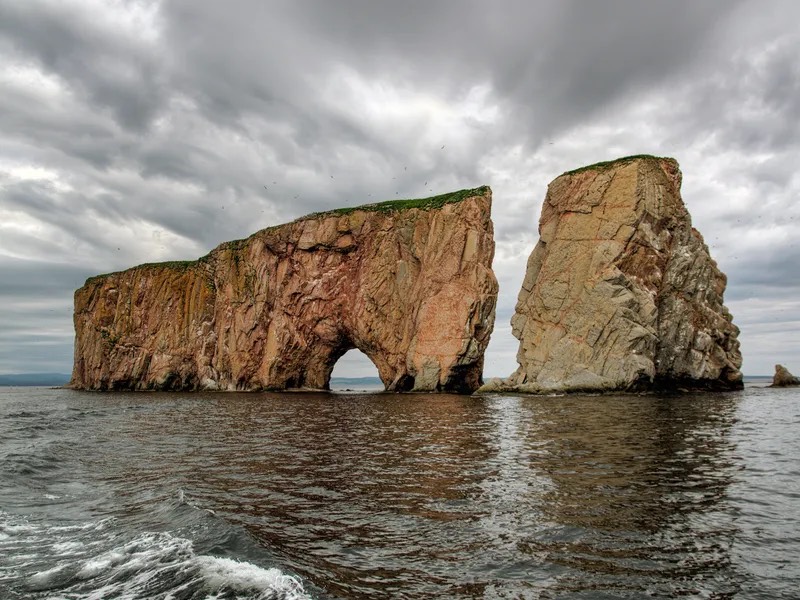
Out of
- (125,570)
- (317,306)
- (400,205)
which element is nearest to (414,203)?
(400,205)

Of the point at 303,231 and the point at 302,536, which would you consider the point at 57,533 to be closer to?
the point at 302,536

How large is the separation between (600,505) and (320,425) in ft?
61.6

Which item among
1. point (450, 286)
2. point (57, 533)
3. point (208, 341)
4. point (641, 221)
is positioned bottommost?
point (57, 533)

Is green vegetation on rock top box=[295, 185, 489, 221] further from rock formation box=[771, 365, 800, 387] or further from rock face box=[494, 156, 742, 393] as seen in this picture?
rock formation box=[771, 365, 800, 387]

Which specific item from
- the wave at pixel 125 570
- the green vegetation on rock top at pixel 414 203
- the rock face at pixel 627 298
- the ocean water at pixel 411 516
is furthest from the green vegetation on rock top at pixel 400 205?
the wave at pixel 125 570

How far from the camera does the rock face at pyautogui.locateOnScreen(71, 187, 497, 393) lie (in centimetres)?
6025

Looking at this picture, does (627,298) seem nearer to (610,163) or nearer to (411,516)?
(610,163)

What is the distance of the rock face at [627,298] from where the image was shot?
50062 millimetres

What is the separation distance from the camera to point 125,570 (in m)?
8.20

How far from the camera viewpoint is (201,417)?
33875mm

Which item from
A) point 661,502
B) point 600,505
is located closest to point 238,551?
point 600,505

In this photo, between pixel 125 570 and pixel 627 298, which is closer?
pixel 125 570

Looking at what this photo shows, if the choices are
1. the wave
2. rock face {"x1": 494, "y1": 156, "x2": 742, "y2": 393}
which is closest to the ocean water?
the wave

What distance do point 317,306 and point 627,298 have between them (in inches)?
1498
